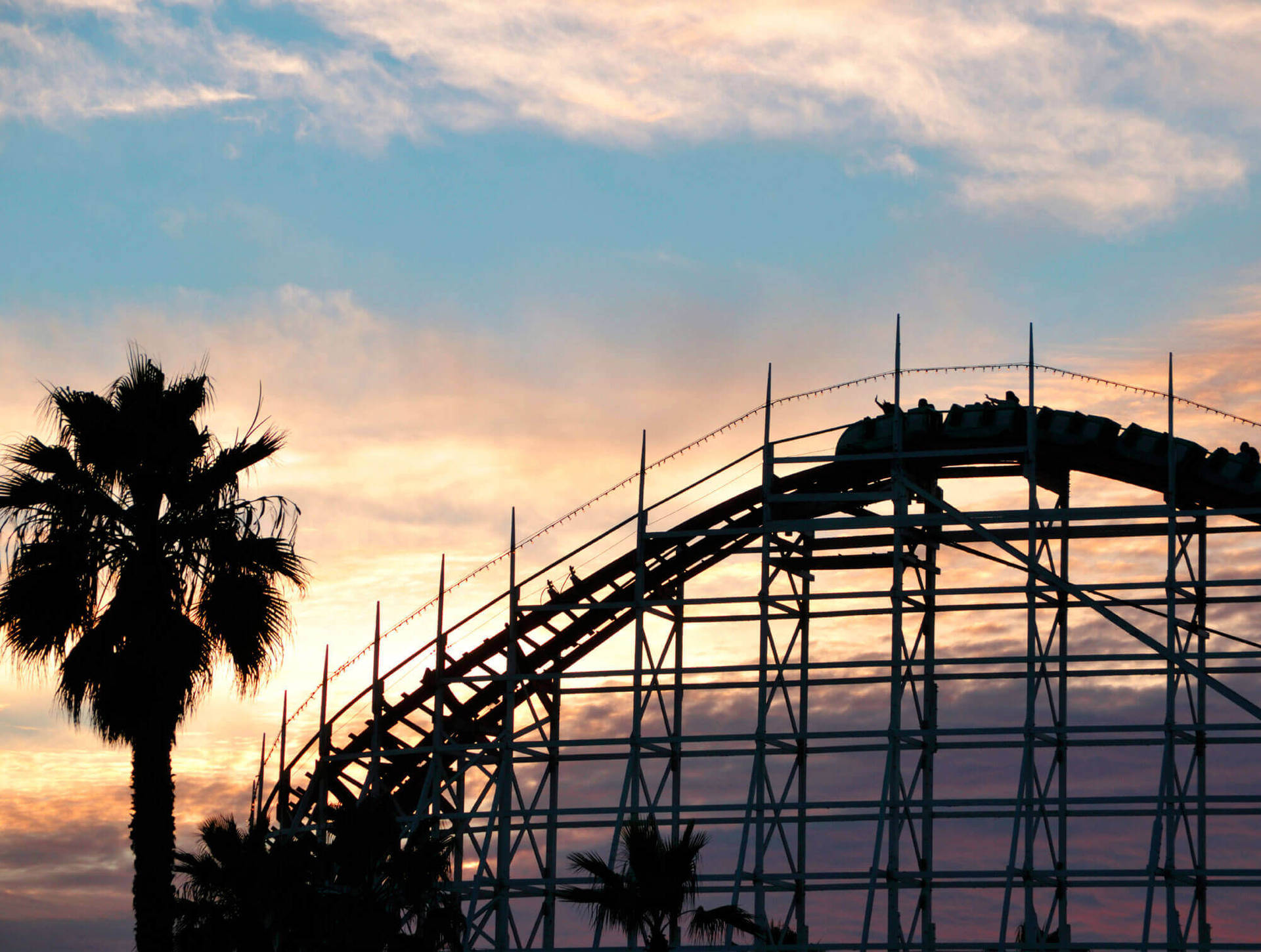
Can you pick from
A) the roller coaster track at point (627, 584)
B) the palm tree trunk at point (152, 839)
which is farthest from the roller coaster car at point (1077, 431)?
the palm tree trunk at point (152, 839)

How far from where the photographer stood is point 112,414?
20.0 meters

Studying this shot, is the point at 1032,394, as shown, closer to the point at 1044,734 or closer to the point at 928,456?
the point at 928,456

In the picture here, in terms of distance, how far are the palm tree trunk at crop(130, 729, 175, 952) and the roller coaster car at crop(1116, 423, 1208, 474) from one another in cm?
1628

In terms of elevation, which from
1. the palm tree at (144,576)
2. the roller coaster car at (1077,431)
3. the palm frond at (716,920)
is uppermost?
the roller coaster car at (1077,431)

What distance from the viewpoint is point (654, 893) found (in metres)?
19.7

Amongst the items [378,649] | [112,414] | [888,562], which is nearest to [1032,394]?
[888,562]

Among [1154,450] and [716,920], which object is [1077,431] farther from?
[716,920]

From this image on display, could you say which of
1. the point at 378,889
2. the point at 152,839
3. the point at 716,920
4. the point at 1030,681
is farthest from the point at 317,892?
the point at 1030,681

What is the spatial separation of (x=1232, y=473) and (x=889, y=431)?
5.54 m

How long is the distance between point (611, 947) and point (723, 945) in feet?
7.53

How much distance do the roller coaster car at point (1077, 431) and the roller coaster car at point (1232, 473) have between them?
1.59 meters

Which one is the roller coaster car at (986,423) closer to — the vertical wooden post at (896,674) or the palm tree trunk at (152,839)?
the vertical wooden post at (896,674)

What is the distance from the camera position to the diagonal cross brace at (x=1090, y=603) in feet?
83.7

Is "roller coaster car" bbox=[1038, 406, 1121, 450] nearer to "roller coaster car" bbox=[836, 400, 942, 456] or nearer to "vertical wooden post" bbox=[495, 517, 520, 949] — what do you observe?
"roller coaster car" bbox=[836, 400, 942, 456]
